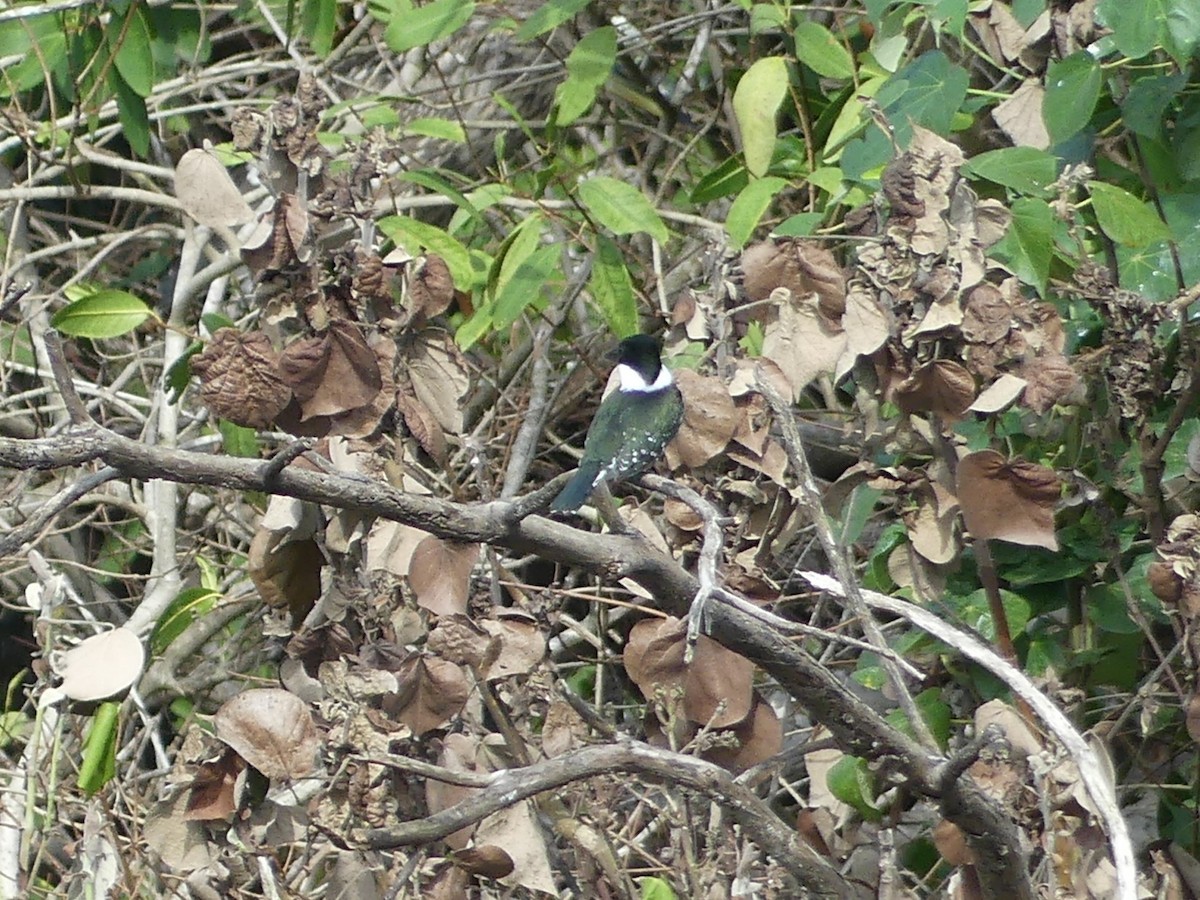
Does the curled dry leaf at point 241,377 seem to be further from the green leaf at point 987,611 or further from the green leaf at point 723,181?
the green leaf at point 723,181

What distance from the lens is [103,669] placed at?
203 cm

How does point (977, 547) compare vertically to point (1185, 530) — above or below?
below

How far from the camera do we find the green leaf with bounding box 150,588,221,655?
2914 mm

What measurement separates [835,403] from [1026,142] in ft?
3.12

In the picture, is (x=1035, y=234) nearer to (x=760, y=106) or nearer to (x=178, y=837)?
(x=760, y=106)

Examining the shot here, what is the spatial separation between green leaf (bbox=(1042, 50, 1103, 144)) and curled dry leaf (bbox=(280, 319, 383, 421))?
1.09 metres

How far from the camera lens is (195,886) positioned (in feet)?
7.96

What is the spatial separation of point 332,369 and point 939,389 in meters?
0.77

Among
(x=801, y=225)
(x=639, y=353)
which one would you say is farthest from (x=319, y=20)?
(x=801, y=225)

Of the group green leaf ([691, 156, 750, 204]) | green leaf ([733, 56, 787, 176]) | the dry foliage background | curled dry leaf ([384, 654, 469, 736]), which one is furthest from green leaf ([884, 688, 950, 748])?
green leaf ([691, 156, 750, 204])

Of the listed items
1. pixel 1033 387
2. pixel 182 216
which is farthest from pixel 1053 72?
pixel 182 216

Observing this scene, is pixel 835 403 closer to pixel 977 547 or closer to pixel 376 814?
pixel 977 547

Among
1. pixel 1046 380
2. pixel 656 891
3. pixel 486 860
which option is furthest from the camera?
pixel 656 891

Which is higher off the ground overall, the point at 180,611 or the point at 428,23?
the point at 428,23
